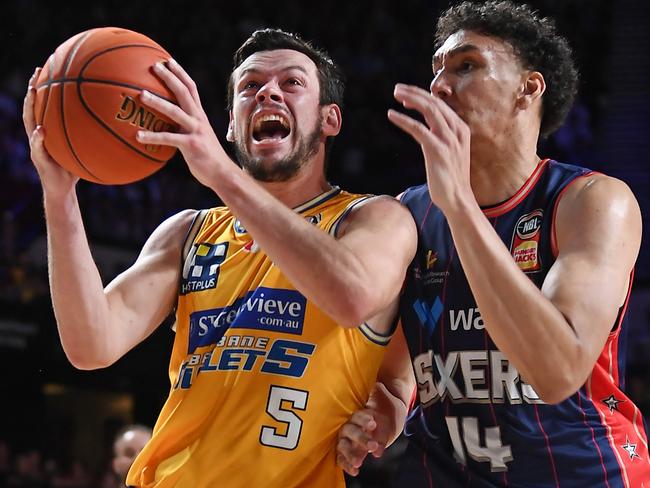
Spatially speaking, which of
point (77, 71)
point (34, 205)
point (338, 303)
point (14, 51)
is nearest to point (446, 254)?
point (338, 303)

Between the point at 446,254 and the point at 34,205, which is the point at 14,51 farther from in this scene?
the point at 446,254

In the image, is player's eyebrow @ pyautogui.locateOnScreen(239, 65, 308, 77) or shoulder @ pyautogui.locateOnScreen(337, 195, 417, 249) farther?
player's eyebrow @ pyautogui.locateOnScreen(239, 65, 308, 77)

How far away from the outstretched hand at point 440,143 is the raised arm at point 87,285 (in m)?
1.17

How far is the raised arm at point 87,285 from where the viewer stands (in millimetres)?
3158

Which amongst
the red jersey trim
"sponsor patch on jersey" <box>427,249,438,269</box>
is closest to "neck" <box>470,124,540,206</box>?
the red jersey trim

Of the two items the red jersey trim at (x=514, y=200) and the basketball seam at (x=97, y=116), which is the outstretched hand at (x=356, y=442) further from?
the basketball seam at (x=97, y=116)

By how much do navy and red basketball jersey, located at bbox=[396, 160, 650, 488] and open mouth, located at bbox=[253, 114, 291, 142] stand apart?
0.75 meters

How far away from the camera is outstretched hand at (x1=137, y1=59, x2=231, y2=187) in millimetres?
2713

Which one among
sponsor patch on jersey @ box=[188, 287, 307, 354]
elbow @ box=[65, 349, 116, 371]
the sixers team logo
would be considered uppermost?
the sixers team logo

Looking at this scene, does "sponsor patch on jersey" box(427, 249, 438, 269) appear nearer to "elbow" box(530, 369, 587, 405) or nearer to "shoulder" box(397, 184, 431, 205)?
A: "shoulder" box(397, 184, 431, 205)

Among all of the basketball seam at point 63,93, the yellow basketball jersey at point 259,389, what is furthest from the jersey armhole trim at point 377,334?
the basketball seam at point 63,93

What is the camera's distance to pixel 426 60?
44.9 feet

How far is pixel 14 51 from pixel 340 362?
10242mm

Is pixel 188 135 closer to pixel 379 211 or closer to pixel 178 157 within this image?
pixel 379 211
